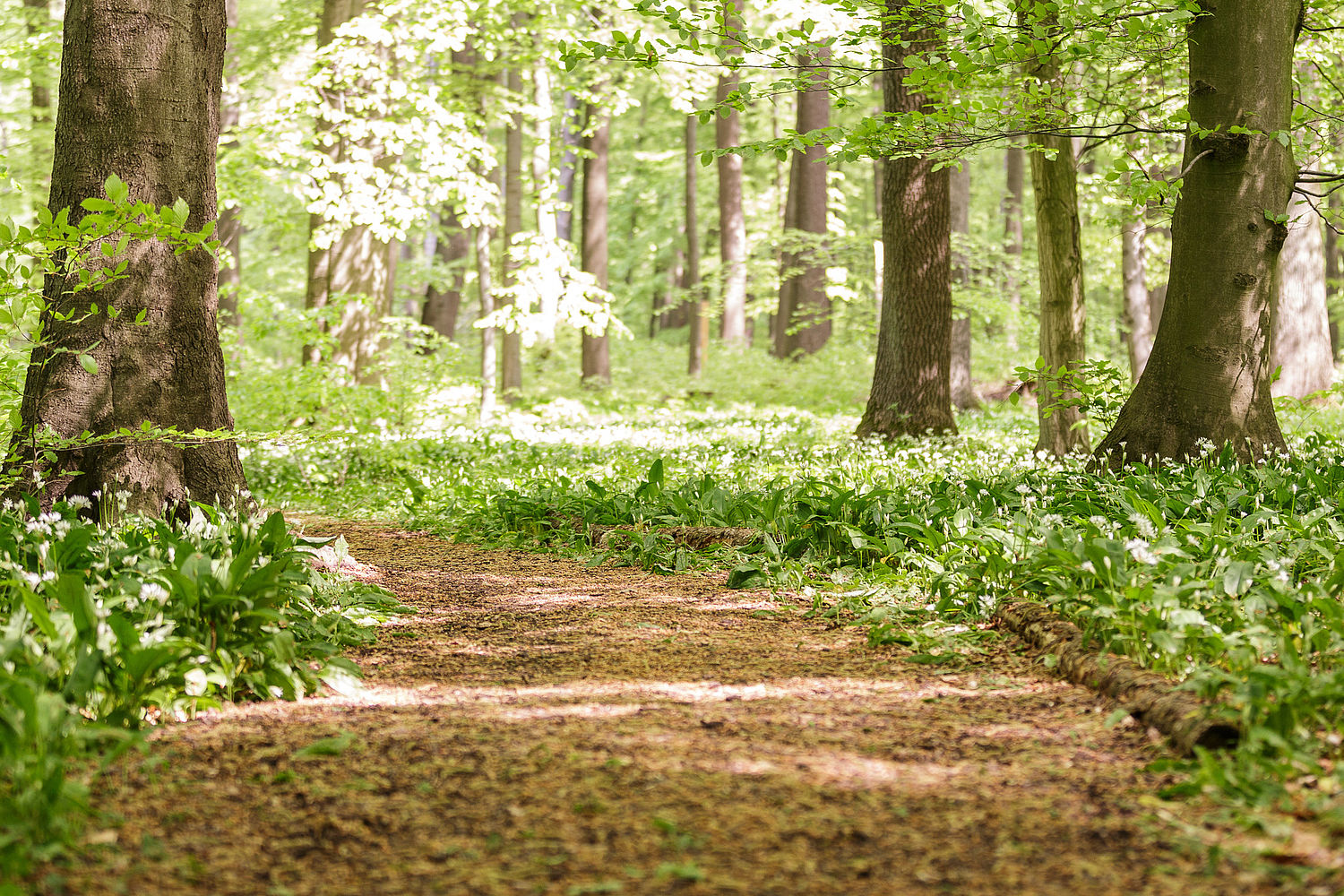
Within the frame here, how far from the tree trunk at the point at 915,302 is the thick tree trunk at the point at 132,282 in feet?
21.8

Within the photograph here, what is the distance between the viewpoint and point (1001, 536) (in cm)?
428

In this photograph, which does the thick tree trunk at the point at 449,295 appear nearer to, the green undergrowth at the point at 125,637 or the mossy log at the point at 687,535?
the mossy log at the point at 687,535

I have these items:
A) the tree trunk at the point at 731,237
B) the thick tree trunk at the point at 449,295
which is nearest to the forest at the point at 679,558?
the tree trunk at the point at 731,237

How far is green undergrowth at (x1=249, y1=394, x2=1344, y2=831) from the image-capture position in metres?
2.67

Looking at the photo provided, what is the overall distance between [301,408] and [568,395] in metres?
8.80

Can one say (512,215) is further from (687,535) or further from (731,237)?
(687,535)

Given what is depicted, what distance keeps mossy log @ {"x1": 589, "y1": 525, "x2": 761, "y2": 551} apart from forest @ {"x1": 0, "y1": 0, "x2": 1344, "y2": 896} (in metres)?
0.06

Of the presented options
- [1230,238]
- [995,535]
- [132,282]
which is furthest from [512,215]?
[995,535]

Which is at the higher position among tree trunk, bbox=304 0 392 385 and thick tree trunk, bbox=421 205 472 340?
thick tree trunk, bbox=421 205 472 340

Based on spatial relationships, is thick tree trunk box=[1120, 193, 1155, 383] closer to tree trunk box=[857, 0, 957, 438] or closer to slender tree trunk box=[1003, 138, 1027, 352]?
tree trunk box=[857, 0, 957, 438]

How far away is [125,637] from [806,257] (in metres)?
14.9

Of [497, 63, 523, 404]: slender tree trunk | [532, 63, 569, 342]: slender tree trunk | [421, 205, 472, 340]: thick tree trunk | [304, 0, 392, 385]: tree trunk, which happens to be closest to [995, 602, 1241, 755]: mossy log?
[304, 0, 392, 385]: tree trunk

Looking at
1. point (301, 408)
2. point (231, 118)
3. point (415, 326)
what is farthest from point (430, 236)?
point (301, 408)

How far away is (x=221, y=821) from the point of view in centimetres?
226
